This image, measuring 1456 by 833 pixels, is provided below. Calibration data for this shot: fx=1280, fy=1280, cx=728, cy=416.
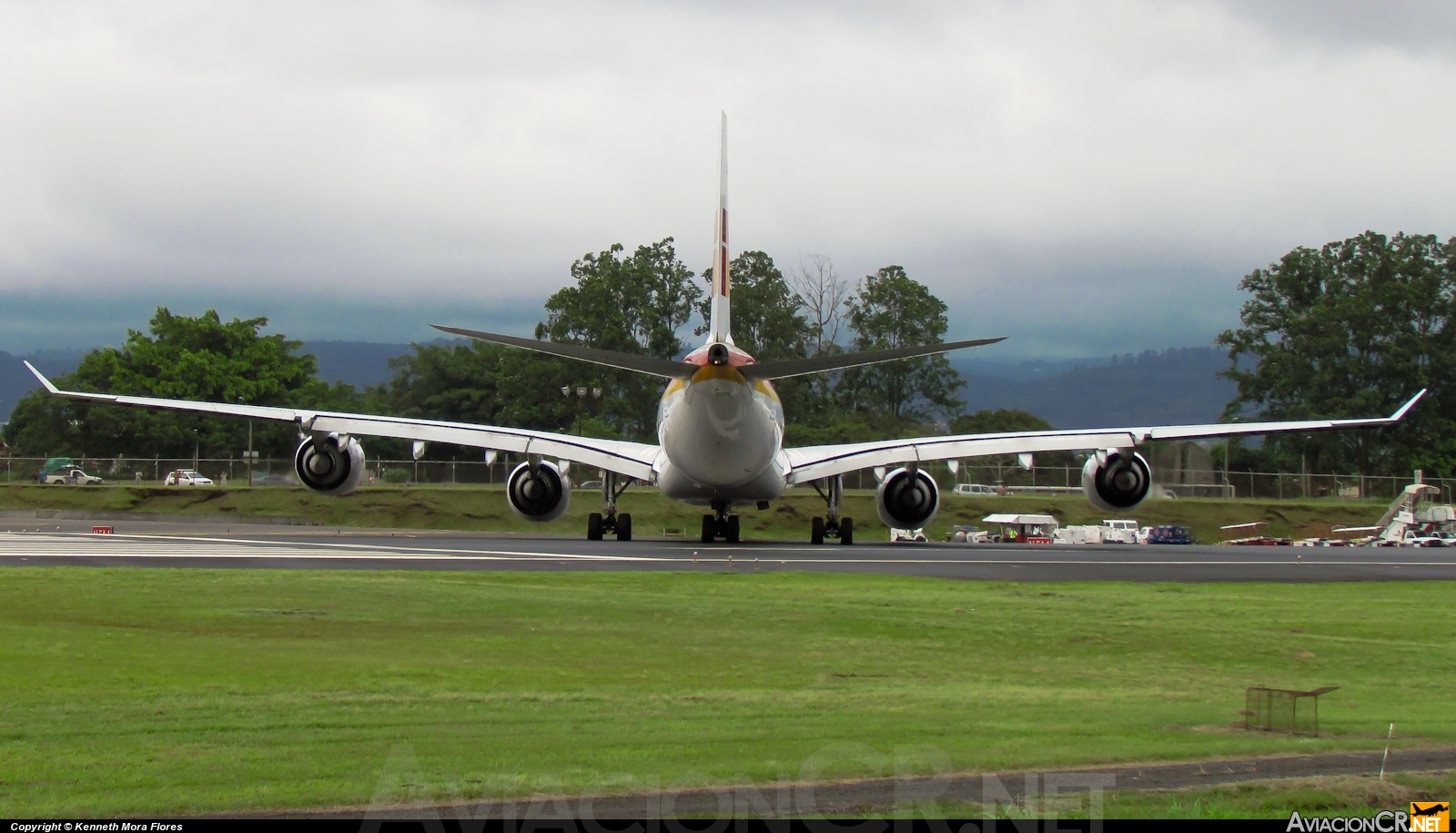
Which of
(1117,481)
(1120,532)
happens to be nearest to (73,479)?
(1120,532)

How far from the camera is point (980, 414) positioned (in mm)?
111625

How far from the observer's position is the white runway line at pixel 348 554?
2492 centimetres

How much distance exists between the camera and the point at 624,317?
9919cm

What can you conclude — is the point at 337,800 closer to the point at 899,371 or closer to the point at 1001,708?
the point at 1001,708

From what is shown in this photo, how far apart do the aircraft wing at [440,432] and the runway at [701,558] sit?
277 centimetres

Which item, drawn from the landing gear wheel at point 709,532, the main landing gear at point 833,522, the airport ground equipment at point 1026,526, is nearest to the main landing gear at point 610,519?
the landing gear wheel at point 709,532

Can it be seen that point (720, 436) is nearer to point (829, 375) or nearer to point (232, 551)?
point (232, 551)

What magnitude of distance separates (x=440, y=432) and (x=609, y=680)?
977 inches

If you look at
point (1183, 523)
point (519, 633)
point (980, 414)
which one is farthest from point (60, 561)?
point (980, 414)

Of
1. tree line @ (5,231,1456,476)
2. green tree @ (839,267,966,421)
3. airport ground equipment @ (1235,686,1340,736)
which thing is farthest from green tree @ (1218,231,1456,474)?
airport ground equipment @ (1235,686,1340,736)

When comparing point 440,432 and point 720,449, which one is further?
point 440,432

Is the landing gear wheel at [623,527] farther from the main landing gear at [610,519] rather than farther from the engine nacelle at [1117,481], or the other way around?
the engine nacelle at [1117,481]

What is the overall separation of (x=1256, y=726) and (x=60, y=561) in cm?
1975

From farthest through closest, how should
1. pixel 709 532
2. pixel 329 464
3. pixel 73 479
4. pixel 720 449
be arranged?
pixel 73 479 → pixel 709 532 → pixel 329 464 → pixel 720 449
